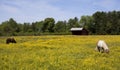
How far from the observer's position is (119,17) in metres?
135

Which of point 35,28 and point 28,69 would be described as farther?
point 35,28

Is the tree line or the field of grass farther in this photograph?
the tree line

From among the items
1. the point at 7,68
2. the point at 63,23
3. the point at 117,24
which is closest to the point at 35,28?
the point at 63,23

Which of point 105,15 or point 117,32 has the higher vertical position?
point 105,15

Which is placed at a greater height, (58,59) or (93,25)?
(93,25)

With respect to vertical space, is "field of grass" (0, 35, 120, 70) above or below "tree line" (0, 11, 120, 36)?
below

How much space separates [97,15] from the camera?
135m

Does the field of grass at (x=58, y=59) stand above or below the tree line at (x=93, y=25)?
below

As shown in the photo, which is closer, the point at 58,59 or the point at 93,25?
the point at 58,59

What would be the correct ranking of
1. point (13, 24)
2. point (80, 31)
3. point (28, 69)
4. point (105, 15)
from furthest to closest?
1. point (13, 24)
2. point (105, 15)
3. point (80, 31)
4. point (28, 69)

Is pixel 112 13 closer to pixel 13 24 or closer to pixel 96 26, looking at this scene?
pixel 96 26

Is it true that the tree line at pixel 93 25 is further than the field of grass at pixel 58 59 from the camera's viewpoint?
Yes

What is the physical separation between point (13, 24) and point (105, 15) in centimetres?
5267

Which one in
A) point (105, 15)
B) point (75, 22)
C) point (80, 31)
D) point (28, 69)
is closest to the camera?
point (28, 69)
